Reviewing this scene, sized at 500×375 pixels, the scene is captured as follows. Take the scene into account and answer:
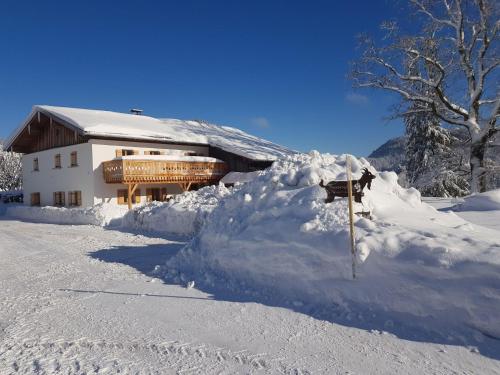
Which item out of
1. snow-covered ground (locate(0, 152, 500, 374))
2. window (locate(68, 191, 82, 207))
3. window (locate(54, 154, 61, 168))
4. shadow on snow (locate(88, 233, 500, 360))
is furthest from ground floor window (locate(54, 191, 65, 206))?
shadow on snow (locate(88, 233, 500, 360))

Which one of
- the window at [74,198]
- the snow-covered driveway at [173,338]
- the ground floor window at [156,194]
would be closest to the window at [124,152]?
the ground floor window at [156,194]

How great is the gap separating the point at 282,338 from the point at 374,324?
1392 mm

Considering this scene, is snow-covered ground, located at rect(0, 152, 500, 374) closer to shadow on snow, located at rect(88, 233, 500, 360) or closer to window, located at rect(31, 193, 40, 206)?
shadow on snow, located at rect(88, 233, 500, 360)

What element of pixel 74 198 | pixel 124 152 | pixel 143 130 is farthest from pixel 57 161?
pixel 143 130

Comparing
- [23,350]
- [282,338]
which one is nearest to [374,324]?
[282,338]

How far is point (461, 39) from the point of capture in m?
→ 16.1

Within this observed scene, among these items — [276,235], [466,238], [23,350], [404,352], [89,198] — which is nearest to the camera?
[404,352]

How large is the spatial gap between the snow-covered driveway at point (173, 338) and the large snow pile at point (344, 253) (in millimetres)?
696

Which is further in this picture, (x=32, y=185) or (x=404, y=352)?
(x=32, y=185)

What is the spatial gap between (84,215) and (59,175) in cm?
609

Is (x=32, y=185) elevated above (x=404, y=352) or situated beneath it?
elevated above

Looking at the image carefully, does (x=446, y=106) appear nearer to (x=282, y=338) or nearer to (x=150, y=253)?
(x=150, y=253)

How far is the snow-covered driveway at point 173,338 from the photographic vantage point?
416cm

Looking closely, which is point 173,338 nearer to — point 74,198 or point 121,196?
point 121,196
